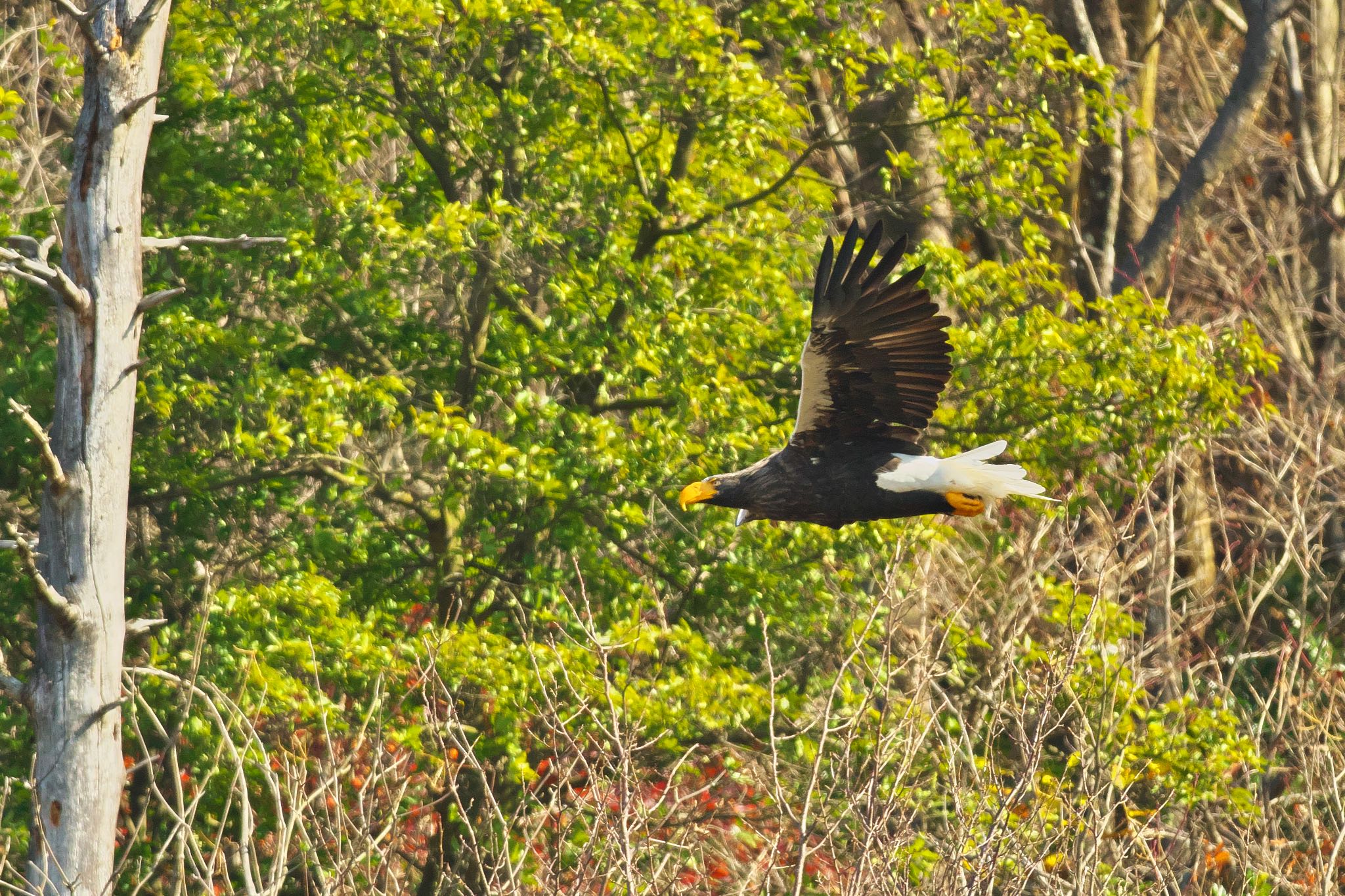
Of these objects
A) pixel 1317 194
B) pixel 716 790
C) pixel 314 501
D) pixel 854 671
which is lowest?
pixel 716 790

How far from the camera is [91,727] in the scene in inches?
358

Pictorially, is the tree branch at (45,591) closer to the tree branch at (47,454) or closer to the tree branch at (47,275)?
the tree branch at (47,454)

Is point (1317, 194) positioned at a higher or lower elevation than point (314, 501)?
higher

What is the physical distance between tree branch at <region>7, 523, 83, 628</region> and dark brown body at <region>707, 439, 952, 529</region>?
3.69 metres

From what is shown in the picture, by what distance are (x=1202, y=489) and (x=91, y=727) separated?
10525 millimetres

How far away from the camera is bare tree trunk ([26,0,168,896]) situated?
29.4ft

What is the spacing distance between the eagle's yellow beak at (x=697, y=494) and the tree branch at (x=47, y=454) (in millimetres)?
3207

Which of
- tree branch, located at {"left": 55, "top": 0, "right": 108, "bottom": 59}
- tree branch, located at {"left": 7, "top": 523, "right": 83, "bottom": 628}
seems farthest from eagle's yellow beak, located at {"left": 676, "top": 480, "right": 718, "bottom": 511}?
tree branch, located at {"left": 55, "top": 0, "right": 108, "bottom": 59}

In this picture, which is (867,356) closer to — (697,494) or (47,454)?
(697,494)

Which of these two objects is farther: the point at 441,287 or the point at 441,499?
the point at 441,287

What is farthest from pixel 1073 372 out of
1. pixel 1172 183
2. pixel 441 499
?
pixel 1172 183

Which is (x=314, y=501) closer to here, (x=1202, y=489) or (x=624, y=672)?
(x=624, y=672)

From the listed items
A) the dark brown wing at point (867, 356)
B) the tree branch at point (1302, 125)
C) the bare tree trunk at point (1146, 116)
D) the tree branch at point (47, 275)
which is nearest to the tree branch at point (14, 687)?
the tree branch at point (47, 275)

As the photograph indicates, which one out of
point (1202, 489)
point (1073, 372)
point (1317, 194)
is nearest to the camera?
point (1073, 372)
